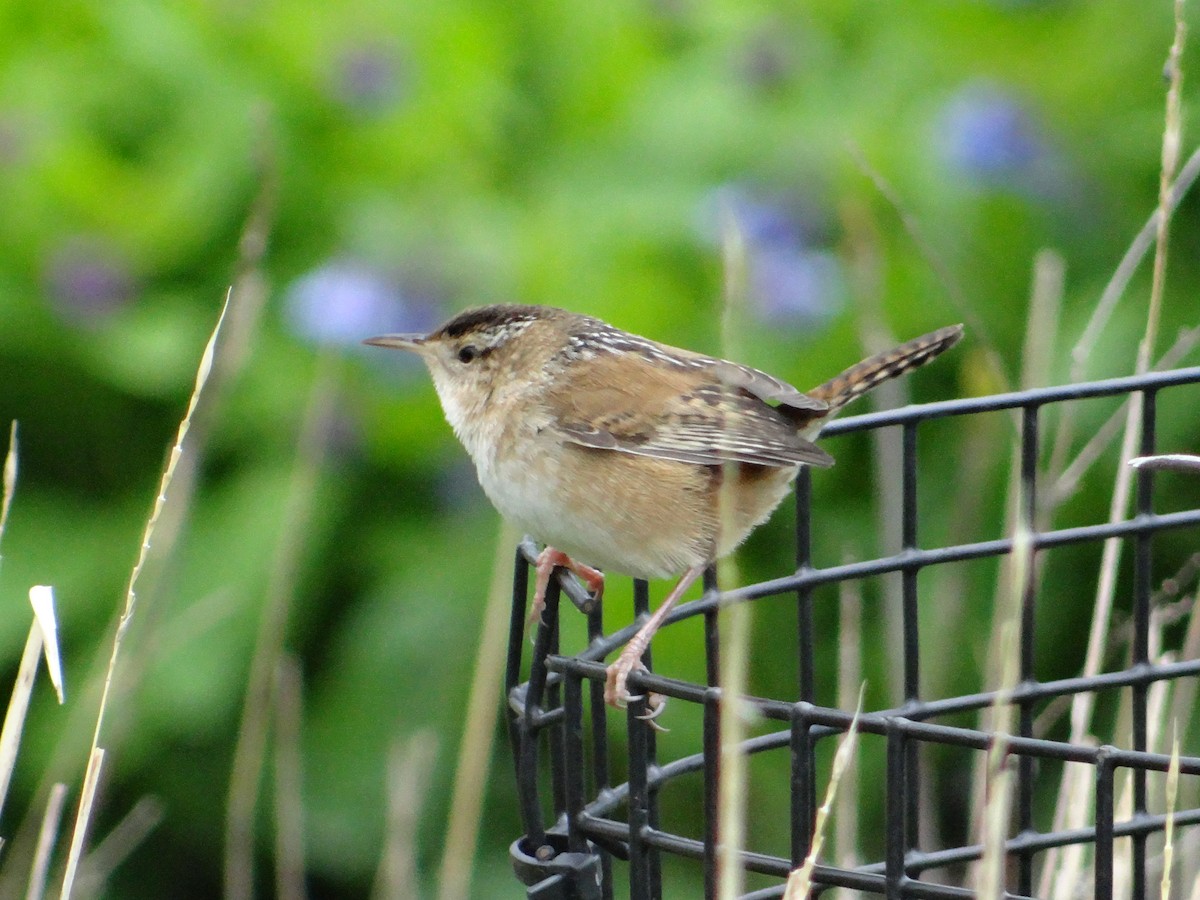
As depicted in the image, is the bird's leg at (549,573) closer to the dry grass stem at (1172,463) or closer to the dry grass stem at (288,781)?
the dry grass stem at (288,781)

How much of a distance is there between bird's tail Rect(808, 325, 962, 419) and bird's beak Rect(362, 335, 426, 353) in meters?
0.74

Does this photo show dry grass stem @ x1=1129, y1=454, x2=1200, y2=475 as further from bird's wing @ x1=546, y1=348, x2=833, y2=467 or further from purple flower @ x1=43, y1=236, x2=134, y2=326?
purple flower @ x1=43, y1=236, x2=134, y2=326

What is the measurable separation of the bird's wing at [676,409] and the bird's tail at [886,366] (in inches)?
1.8

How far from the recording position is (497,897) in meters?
3.72

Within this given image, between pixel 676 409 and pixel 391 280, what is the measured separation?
4.45 ft

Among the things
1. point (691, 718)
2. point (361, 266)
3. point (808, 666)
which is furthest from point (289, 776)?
point (361, 266)

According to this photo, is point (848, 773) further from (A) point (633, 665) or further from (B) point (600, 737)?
(B) point (600, 737)

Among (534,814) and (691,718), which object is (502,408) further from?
(691,718)

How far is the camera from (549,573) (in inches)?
87.4

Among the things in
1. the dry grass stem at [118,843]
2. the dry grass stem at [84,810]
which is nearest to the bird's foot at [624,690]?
the dry grass stem at [84,810]

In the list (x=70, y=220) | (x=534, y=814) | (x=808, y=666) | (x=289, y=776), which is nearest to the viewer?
(x=534, y=814)

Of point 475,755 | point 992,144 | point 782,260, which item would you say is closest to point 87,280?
point 782,260

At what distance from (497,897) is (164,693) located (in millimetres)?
850

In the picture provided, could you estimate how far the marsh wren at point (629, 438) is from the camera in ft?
8.07
